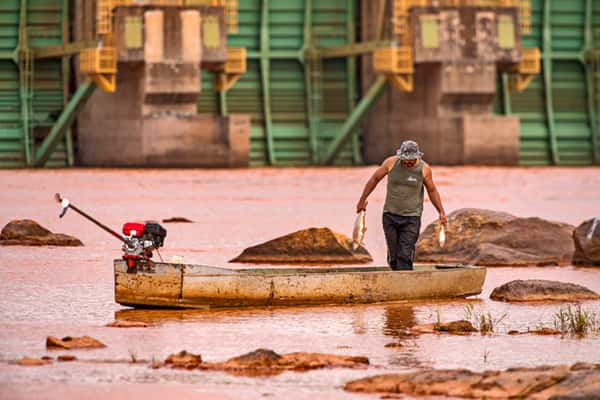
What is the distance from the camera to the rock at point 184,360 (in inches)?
543

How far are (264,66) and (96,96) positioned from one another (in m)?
6.52

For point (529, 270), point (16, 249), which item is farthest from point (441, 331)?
point (16, 249)

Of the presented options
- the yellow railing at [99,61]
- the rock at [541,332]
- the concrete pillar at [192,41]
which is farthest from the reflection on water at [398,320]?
the concrete pillar at [192,41]

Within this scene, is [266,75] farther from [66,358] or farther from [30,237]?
[66,358]

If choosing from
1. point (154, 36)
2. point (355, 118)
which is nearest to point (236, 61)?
point (154, 36)

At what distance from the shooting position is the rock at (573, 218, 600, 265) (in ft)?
76.1

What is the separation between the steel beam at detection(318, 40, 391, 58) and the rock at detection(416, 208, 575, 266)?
32195 mm

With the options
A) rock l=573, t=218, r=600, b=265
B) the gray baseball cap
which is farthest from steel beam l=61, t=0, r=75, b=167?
the gray baseball cap

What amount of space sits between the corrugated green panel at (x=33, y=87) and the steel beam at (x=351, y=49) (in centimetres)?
882

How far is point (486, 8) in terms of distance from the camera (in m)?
56.8

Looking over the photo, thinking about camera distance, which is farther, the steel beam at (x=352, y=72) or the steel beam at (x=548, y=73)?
the steel beam at (x=548, y=73)

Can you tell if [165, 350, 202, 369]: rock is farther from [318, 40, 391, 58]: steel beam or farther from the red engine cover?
[318, 40, 391, 58]: steel beam

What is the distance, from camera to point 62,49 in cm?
5528

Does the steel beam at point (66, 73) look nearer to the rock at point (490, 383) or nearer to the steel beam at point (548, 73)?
the steel beam at point (548, 73)
